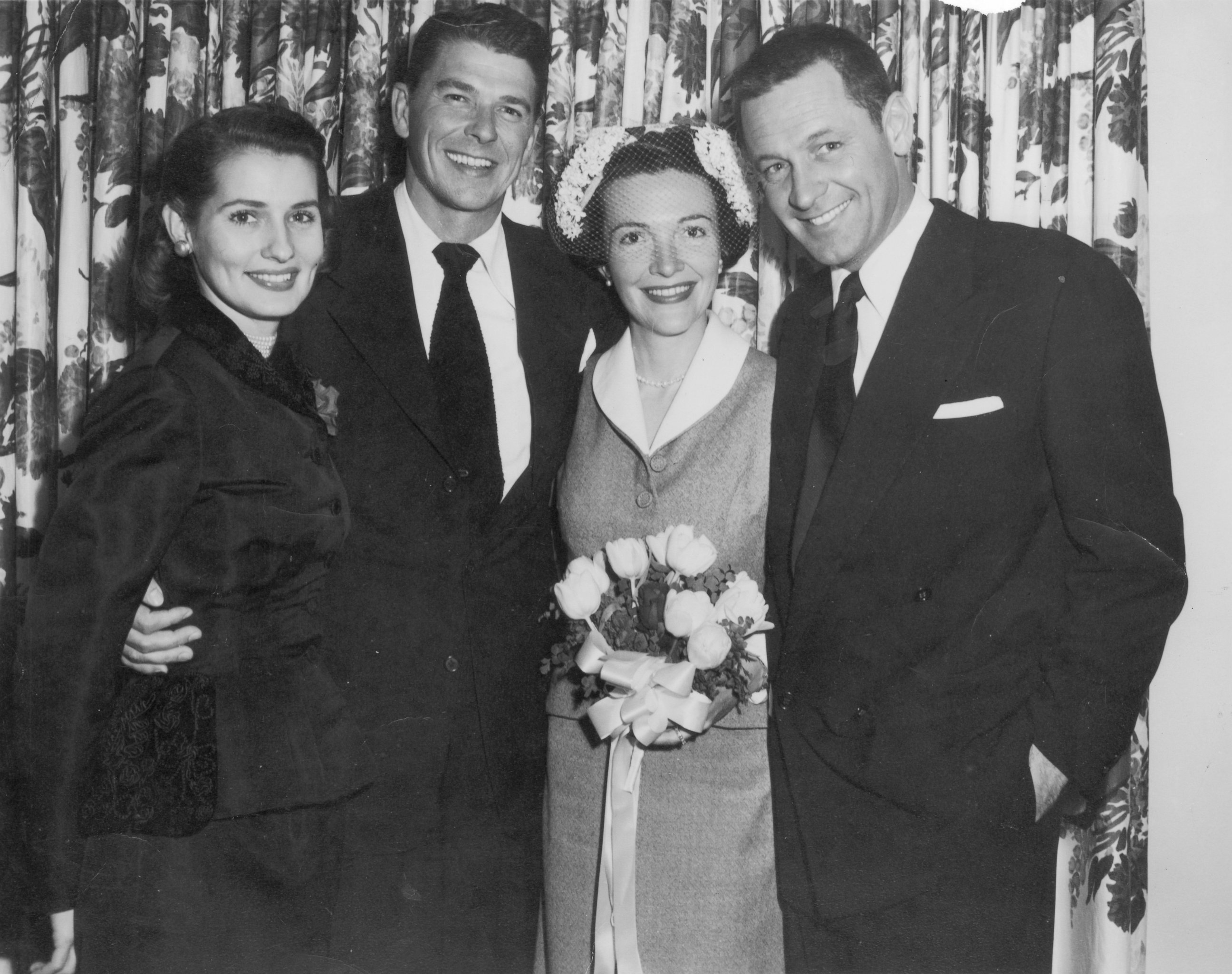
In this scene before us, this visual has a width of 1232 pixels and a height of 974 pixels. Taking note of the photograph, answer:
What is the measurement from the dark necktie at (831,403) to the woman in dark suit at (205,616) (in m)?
1.01

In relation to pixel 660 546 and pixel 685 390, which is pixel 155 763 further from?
pixel 685 390

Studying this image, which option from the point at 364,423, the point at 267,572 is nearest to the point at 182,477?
the point at 267,572

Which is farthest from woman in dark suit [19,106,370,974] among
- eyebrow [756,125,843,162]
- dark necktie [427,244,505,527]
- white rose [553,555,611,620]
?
eyebrow [756,125,843,162]

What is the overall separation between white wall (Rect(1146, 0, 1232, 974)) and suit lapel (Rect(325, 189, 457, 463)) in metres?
2.09

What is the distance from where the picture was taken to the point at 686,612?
2.08 m

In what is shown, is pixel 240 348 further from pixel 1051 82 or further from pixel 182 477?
pixel 1051 82

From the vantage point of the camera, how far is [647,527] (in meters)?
2.45

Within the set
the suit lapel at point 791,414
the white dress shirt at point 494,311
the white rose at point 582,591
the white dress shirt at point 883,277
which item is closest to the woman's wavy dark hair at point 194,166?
the white dress shirt at point 494,311

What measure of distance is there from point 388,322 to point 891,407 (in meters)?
1.24

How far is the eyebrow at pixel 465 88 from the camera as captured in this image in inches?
105

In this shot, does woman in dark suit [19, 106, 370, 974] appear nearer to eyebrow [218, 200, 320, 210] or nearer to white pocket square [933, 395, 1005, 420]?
eyebrow [218, 200, 320, 210]

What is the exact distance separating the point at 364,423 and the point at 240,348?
45 cm

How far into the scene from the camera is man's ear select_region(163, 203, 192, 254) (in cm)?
222

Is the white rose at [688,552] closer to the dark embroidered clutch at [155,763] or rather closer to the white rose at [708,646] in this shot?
the white rose at [708,646]
